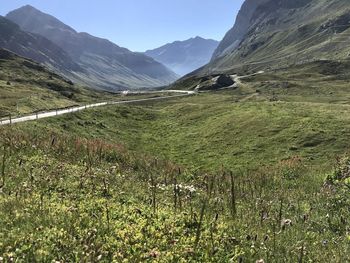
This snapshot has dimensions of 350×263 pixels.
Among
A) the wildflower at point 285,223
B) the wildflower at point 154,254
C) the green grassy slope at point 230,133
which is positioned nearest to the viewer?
the wildflower at point 154,254

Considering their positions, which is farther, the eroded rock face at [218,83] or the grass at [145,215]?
the eroded rock face at [218,83]

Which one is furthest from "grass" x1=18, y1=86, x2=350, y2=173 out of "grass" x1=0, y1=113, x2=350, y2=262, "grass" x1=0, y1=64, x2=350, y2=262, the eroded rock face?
the eroded rock face

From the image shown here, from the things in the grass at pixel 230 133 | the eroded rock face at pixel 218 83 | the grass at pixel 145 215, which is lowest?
the grass at pixel 230 133

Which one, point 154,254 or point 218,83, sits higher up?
point 218,83

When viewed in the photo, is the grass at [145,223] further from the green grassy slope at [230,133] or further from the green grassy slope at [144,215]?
the green grassy slope at [230,133]

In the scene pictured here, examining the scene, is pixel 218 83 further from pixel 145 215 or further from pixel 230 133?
pixel 145 215

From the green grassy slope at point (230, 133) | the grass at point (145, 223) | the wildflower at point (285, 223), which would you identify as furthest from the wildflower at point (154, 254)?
the green grassy slope at point (230, 133)

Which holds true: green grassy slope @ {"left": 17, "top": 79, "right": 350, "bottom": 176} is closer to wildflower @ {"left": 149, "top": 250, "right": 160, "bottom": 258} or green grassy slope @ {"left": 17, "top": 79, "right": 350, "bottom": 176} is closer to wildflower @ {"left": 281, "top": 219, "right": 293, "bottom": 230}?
wildflower @ {"left": 281, "top": 219, "right": 293, "bottom": 230}

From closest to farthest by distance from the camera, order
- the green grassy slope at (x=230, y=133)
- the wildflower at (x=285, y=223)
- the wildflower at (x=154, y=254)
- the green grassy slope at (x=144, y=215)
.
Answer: the wildflower at (x=154, y=254) → the green grassy slope at (x=144, y=215) → the wildflower at (x=285, y=223) → the green grassy slope at (x=230, y=133)

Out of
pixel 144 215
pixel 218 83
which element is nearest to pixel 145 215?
pixel 144 215

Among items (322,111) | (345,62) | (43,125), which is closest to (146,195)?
(43,125)

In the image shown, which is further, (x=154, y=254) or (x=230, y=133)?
(x=230, y=133)

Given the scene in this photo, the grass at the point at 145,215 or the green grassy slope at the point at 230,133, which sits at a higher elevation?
the grass at the point at 145,215

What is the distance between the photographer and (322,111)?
196 feet
